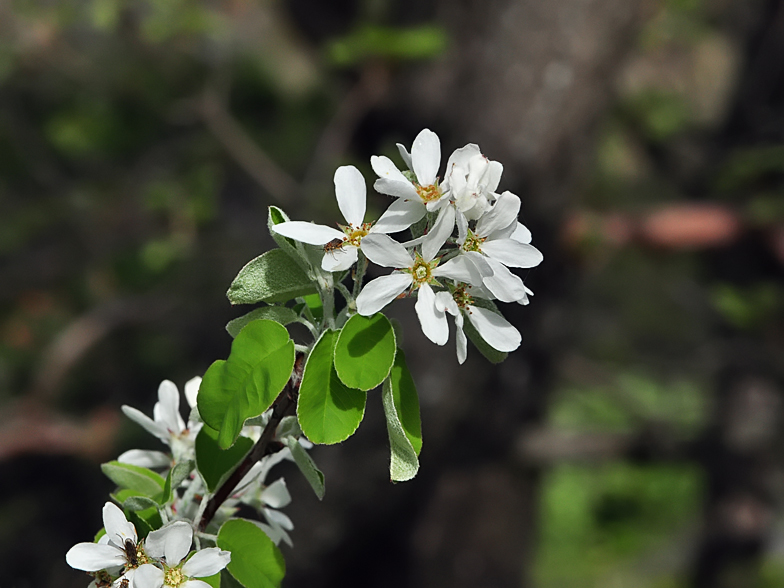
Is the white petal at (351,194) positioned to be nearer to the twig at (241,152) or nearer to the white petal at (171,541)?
the white petal at (171,541)

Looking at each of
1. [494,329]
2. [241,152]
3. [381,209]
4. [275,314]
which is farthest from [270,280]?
[241,152]

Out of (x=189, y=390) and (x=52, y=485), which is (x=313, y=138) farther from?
(x=189, y=390)

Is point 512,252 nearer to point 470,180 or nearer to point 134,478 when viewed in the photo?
point 470,180

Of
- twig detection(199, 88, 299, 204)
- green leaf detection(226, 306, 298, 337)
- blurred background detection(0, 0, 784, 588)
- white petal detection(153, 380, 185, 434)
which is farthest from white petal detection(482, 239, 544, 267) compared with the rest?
twig detection(199, 88, 299, 204)

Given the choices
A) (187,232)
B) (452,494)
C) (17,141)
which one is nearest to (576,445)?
(452,494)

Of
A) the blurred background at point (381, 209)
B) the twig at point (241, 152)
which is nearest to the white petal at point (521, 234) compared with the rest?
the blurred background at point (381, 209)
